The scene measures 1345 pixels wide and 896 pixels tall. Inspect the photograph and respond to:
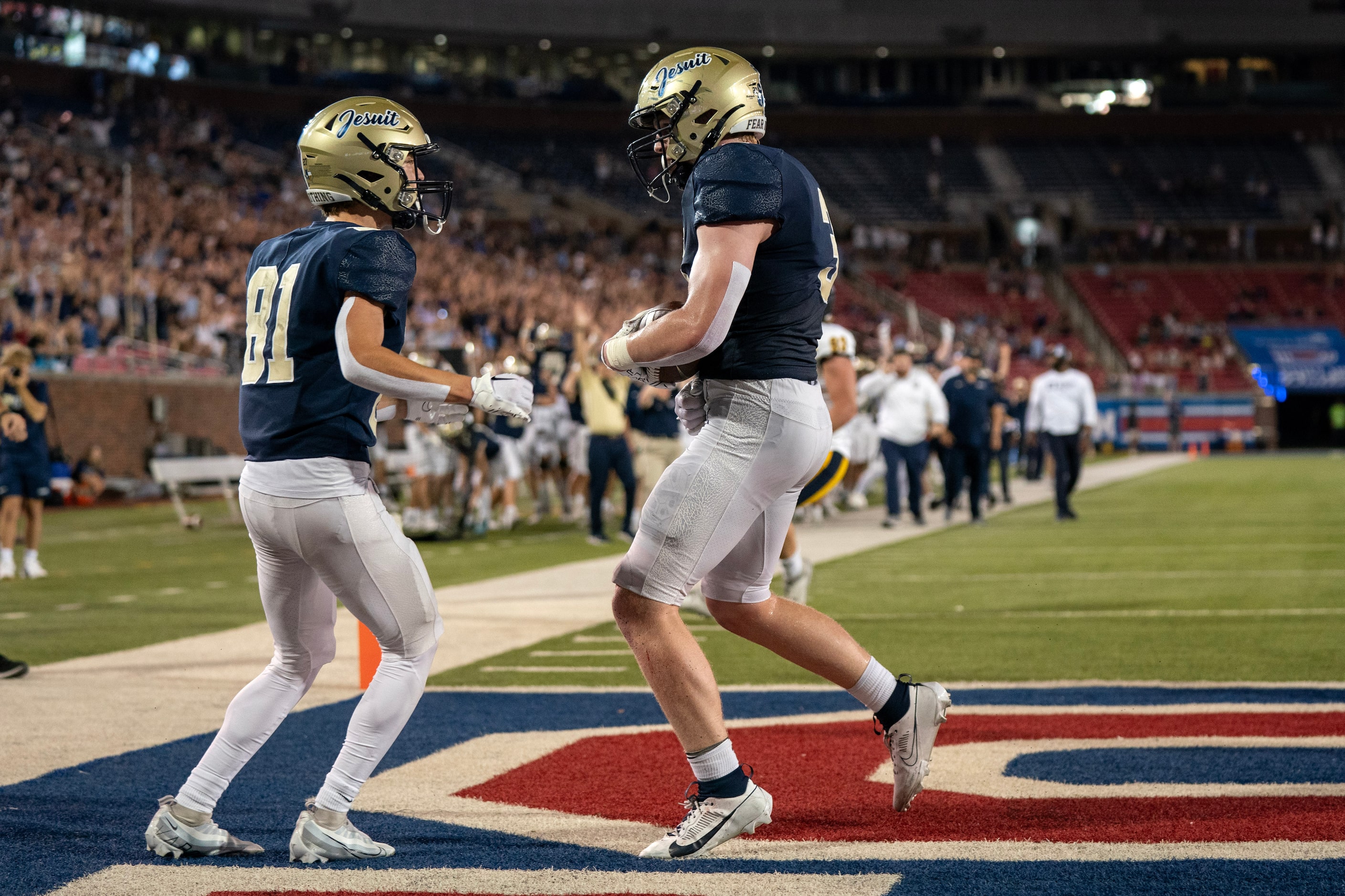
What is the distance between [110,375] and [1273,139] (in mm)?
49197

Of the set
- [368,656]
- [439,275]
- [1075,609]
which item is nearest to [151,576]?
[368,656]

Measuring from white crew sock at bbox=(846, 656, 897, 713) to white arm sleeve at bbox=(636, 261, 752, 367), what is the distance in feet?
3.67

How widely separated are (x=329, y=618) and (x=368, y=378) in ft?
2.56

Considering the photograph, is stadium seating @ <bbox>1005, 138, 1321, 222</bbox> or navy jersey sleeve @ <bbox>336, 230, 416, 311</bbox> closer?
navy jersey sleeve @ <bbox>336, 230, 416, 311</bbox>

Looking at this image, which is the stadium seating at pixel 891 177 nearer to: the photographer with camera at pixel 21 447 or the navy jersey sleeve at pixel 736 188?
the photographer with camera at pixel 21 447

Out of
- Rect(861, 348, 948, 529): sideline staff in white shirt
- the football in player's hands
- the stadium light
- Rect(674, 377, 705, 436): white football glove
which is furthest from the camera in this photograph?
the stadium light

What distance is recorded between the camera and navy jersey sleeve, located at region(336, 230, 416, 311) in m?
4.04

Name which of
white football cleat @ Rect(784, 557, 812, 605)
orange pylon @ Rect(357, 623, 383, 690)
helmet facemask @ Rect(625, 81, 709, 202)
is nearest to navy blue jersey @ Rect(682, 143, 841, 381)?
helmet facemask @ Rect(625, 81, 709, 202)

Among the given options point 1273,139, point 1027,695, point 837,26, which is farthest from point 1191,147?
point 1027,695

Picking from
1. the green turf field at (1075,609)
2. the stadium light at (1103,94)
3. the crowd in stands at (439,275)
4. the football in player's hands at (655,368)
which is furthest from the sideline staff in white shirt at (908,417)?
the stadium light at (1103,94)

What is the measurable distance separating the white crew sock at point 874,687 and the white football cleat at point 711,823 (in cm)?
50

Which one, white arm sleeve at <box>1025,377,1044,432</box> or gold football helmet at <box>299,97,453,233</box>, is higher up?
gold football helmet at <box>299,97,453,233</box>

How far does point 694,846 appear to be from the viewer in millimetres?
4051

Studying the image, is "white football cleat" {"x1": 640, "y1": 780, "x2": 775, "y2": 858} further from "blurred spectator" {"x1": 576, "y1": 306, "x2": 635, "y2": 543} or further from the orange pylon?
"blurred spectator" {"x1": 576, "y1": 306, "x2": 635, "y2": 543}
